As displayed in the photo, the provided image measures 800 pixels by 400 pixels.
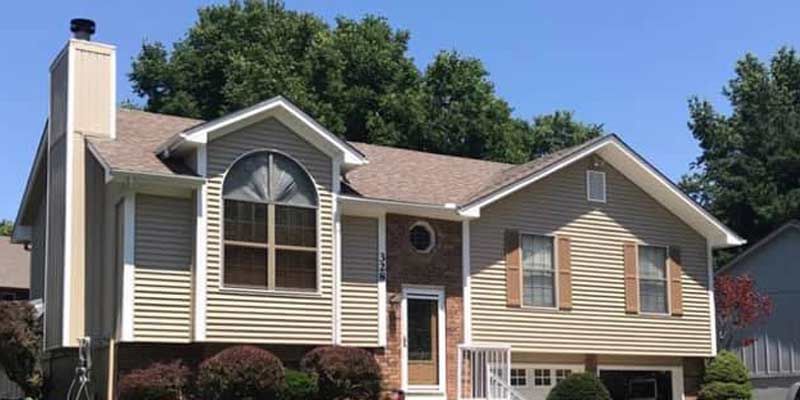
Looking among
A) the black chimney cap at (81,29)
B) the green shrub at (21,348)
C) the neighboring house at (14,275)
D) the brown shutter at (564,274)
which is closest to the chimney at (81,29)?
the black chimney cap at (81,29)

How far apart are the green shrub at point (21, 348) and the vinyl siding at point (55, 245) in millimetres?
477

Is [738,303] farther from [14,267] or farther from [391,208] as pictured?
[14,267]

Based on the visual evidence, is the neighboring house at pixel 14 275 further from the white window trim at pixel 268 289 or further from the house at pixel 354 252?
the white window trim at pixel 268 289

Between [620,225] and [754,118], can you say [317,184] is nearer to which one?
[620,225]

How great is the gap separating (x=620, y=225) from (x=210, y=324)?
9691mm

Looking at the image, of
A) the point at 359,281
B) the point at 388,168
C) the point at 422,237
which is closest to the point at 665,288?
the point at 422,237

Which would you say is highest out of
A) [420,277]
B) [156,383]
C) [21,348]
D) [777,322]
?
[420,277]

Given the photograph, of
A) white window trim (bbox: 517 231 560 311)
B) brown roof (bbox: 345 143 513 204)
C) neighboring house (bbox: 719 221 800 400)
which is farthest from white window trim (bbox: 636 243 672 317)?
neighboring house (bbox: 719 221 800 400)

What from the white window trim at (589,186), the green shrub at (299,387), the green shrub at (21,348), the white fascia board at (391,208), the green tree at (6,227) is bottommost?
the green shrub at (299,387)

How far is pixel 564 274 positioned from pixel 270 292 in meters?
6.73

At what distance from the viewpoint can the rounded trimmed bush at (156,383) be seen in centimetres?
1688

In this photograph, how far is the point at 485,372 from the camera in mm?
21125

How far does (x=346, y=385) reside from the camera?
18.2 meters

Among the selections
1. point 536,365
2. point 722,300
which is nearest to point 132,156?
point 536,365
